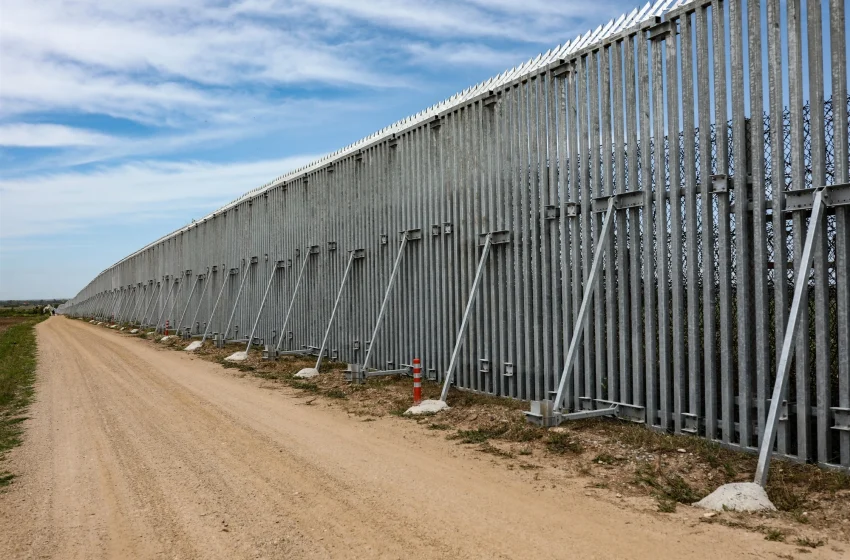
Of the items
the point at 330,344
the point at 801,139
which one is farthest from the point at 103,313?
the point at 801,139

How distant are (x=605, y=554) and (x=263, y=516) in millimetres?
3118

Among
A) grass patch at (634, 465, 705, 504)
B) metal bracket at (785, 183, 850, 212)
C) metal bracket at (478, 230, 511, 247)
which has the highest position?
metal bracket at (478, 230, 511, 247)

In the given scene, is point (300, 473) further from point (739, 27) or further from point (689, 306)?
point (739, 27)

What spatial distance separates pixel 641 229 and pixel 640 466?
11.4 ft

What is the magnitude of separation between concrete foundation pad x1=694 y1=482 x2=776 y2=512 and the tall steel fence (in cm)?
146

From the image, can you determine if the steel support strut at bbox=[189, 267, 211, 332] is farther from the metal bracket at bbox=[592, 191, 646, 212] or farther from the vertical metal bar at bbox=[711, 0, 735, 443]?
the vertical metal bar at bbox=[711, 0, 735, 443]

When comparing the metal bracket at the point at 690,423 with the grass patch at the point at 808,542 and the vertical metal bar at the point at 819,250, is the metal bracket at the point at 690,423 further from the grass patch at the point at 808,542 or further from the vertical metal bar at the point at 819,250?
the grass patch at the point at 808,542

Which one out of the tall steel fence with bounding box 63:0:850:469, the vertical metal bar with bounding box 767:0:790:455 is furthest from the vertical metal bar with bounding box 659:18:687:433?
the vertical metal bar with bounding box 767:0:790:455

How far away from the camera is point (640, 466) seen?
7574 millimetres

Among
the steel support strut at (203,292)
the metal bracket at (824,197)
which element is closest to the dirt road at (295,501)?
the metal bracket at (824,197)

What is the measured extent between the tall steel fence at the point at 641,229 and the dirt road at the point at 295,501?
2.61m

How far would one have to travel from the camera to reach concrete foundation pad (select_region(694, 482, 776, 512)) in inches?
238

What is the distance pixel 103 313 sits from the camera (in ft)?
240

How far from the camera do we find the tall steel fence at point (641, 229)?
742 centimetres
